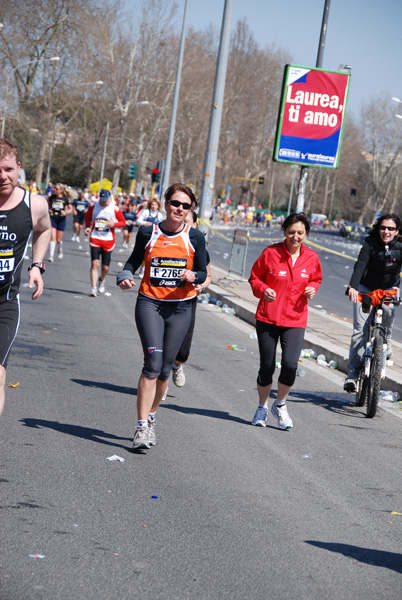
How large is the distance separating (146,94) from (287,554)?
6096cm

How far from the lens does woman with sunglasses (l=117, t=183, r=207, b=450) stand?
6000 mm

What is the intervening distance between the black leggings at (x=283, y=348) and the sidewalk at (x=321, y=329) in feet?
7.66

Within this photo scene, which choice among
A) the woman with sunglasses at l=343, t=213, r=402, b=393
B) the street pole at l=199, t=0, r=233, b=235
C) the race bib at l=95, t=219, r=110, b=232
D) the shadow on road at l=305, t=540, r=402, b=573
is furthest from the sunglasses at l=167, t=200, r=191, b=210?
the street pole at l=199, t=0, r=233, b=235

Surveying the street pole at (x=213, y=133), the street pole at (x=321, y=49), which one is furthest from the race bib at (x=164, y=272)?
the street pole at (x=213, y=133)

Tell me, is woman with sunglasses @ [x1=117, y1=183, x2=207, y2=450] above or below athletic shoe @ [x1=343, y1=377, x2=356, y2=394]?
above

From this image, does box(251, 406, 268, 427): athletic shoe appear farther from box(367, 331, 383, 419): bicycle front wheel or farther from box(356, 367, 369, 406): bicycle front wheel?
box(356, 367, 369, 406): bicycle front wheel

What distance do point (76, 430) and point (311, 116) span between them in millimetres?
11035

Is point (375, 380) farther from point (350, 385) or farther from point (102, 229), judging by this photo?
point (102, 229)

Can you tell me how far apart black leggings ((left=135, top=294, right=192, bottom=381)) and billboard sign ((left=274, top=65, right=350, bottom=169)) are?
9.80 metres

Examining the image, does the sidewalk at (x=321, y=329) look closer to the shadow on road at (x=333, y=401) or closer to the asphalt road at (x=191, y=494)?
the shadow on road at (x=333, y=401)

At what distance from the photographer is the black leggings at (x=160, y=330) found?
19.6 ft

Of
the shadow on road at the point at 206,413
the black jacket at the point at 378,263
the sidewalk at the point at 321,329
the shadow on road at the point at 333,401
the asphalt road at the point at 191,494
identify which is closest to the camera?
the asphalt road at the point at 191,494

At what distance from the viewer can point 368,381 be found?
8195mm

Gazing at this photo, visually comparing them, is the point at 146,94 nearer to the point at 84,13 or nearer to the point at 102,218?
the point at 84,13
